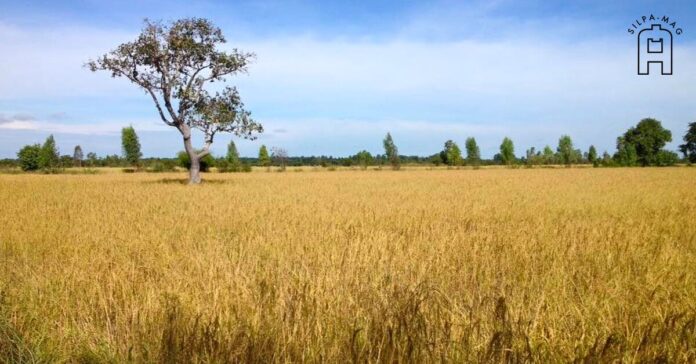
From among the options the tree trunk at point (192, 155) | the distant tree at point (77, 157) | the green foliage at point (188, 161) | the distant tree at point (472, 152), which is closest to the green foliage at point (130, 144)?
the green foliage at point (188, 161)

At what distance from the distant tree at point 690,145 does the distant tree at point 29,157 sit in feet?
460

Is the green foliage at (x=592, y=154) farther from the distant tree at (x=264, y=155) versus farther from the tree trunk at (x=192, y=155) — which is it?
the tree trunk at (x=192, y=155)

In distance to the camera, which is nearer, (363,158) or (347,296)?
(347,296)

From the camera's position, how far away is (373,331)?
3059 mm

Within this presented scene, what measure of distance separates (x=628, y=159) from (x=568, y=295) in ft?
359

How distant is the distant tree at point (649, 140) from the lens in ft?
313

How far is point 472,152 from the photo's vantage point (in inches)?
4621

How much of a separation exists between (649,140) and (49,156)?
130m

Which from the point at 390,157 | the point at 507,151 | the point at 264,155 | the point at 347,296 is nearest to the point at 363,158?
the point at 390,157

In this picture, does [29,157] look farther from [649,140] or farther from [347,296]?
[649,140]

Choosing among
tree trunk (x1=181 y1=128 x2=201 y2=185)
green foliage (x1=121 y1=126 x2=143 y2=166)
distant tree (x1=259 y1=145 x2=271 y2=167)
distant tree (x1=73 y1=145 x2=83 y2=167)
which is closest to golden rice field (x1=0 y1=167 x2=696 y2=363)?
tree trunk (x1=181 y1=128 x2=201 y2=185)

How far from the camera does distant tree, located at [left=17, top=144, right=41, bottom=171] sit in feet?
263

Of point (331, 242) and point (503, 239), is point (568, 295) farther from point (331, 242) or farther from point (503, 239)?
point (331, 242)

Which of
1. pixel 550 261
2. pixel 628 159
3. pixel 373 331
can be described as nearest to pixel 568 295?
pixel 550 261
